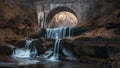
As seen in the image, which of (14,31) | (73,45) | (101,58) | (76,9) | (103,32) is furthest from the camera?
(76,9)

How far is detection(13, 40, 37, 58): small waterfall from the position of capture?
31031mm

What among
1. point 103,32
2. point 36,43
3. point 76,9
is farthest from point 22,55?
point 76,9

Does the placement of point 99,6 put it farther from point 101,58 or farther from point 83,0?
point 101,58

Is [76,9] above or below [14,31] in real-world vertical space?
above

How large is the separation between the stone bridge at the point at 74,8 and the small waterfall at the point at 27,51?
8.97 meters

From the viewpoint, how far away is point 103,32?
97.7ft

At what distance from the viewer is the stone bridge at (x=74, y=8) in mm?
37125

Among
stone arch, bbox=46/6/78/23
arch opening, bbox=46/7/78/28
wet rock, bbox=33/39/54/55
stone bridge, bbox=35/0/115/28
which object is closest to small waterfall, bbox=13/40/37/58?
wet rock, bbox=33/39/54/55

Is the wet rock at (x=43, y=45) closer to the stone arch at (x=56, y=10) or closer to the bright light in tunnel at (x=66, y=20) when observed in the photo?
the stone arch at (x=56, y=10)

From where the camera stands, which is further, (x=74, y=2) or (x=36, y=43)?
(x=74, y=2)

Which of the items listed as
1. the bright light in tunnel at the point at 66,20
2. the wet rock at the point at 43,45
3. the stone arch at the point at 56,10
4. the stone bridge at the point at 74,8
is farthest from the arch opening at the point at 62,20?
the wet rock at the point at 43,45

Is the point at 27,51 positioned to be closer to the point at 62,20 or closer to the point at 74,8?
the point at 74,8

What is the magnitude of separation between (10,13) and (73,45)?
13.2 m

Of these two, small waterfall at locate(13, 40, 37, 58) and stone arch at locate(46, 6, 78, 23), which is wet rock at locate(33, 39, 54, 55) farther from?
stone arch at locate(46, 6, 78, 23)
